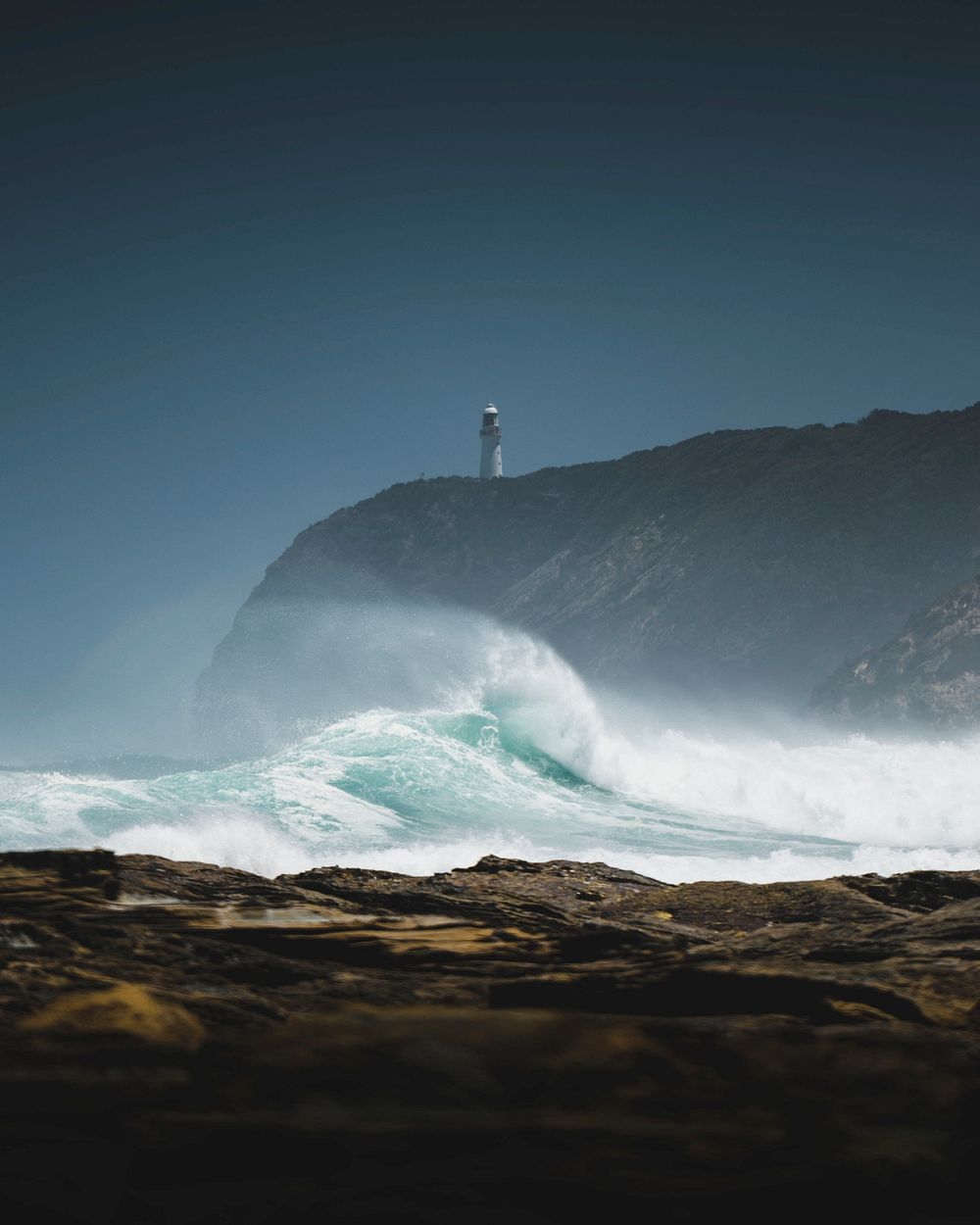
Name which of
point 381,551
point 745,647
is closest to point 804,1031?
point 745,647

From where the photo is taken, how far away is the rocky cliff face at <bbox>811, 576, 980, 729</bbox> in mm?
57219

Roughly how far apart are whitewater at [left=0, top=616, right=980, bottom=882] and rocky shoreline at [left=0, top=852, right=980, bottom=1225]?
1195cm

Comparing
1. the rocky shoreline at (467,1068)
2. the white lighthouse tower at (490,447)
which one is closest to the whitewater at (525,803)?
the rocky shoreline at (467,1068)

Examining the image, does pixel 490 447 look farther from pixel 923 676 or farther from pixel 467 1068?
pixel 467 1068

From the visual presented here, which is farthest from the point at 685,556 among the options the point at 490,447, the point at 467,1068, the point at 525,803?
the point at 467,1068

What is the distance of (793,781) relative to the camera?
2670 cm

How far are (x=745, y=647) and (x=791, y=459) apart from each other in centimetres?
2086

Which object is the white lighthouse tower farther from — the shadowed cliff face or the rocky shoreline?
the rocky shoreline

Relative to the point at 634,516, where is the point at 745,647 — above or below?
below

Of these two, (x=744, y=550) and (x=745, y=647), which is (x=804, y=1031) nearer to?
(x=745, y=647)

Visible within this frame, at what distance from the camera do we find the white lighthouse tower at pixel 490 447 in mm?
115250

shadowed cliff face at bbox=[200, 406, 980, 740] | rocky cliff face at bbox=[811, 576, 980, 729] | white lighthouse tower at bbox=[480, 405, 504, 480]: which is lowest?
rocky cliff face at bbox=[811, 576, 980, 729]

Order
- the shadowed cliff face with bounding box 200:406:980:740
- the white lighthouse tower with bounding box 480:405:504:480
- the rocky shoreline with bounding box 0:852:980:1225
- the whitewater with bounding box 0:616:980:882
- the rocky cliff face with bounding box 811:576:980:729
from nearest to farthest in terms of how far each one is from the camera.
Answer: the rocky shoreline with bounding box 0:852:980:1225 < the whitewater with bounding box 0:616:980:882 < the rocky cliff face with bounding box 811:576:980:729 < the shadowed cliff face with bounding box 200:406:980:740 < the white lighthouse tower with bounding box 480:405:504:480

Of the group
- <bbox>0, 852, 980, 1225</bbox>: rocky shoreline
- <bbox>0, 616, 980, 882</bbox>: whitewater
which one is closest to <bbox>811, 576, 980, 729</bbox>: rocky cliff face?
<bbox>0, 616, 980, 882</bbox>: whitewater
